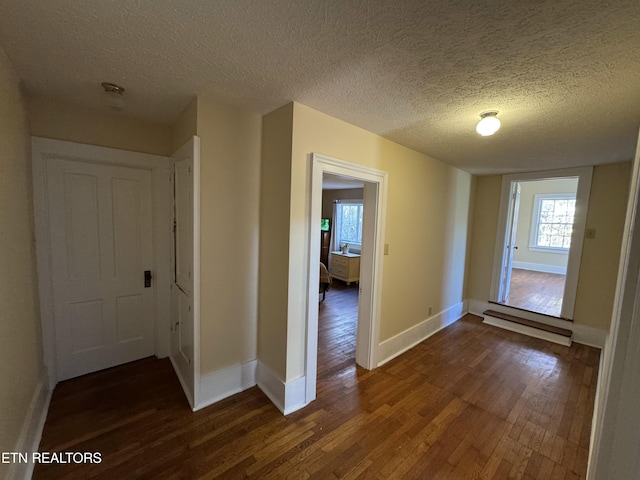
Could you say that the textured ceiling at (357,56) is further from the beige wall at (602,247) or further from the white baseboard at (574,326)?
the white baseboard at (574,326)

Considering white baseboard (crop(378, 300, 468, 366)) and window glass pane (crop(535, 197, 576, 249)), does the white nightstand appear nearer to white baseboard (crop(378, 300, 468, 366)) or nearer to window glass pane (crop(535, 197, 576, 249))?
white baseboard (crop(378, 300, 468, 366))

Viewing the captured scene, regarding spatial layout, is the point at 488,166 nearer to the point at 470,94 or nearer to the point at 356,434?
the point at 470,94

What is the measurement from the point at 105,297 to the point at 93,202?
0.90 m

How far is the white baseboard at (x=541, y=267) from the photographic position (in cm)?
754

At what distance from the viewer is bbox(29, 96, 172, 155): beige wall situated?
210 centimetres

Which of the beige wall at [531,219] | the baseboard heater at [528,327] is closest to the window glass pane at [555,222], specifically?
the beige wall at [531,219]

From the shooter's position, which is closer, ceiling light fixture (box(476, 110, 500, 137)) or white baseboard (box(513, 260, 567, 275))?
ceiling light fixture (box(476, 110, 500, 137))

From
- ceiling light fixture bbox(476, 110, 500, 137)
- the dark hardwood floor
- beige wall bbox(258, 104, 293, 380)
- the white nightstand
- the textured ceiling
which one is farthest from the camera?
the white nightstand

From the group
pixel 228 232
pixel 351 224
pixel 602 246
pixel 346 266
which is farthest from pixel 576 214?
pixel 228 232

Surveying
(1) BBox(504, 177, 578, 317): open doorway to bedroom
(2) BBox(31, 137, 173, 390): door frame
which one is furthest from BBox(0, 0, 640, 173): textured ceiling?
(1) BBox(504, 177, 578, 317): open doorway to bedroom

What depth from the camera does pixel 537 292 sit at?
18.5 ft

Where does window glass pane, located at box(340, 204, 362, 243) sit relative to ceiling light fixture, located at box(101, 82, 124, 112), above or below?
below

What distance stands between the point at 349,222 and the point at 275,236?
16.8ft

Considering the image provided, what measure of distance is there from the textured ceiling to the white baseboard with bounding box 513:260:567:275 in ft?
23.4
